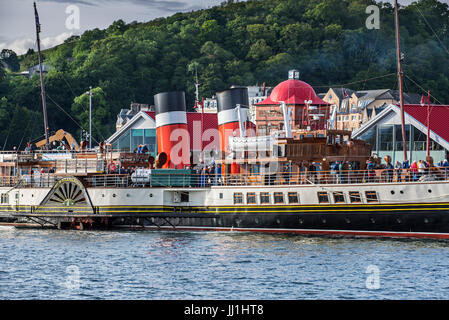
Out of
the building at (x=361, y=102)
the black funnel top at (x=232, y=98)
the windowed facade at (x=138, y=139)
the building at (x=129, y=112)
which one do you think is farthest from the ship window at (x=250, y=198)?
the building at (x=361, y=102)

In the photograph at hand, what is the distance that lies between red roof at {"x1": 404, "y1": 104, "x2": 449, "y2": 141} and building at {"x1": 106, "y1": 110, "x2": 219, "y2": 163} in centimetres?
1591

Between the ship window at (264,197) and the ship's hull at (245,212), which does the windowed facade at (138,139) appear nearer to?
the ship's hull at (245,212)

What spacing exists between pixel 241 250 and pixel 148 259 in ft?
14.8

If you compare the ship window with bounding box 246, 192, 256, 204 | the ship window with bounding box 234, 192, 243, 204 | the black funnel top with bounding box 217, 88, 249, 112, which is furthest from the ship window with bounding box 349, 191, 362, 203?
the black funnel top with bounding box 217, 88, 249, 112

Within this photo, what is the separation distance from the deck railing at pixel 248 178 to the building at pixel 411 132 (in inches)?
546

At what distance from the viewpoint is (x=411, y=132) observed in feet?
192

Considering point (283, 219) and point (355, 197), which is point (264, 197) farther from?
point (355, 197)

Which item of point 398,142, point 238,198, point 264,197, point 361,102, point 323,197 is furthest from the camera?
point 361,102

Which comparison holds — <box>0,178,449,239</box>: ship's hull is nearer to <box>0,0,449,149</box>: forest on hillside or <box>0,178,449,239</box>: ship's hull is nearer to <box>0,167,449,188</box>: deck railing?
<box>0,167,449,188</box>: deck railing

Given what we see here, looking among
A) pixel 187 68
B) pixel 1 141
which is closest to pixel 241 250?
pixel 1 141

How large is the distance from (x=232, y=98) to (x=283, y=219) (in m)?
9.15

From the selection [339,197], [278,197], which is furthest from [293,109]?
[339,197]

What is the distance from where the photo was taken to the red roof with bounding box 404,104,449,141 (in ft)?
186
